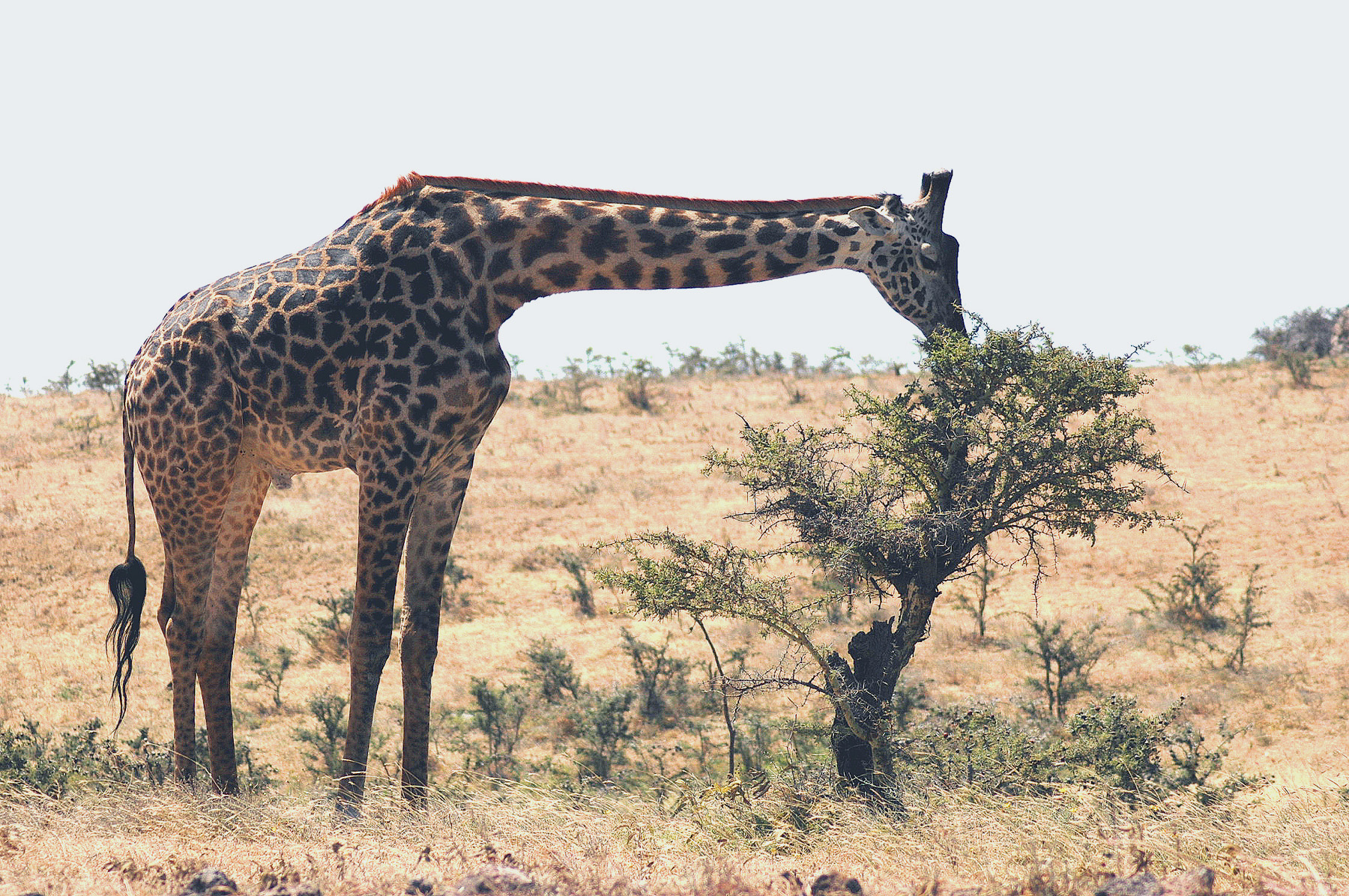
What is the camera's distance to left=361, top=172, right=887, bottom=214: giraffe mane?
876 cm

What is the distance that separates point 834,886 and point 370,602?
408 centimetres

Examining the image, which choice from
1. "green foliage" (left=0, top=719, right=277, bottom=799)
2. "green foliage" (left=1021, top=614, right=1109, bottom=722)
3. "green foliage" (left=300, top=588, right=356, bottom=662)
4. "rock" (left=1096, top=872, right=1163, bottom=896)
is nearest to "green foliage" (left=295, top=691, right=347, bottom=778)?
"green foliage" (left=0, top=719, right=277, bottom=799)

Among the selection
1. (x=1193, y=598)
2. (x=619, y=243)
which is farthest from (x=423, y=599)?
(x=1193, y=598)

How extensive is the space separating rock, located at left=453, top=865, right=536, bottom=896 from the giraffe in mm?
2879

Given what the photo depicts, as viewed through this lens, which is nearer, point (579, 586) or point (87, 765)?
point (87, 765)

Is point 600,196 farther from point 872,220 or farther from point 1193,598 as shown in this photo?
point 1193,598

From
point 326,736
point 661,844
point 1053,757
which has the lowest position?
point 326,736

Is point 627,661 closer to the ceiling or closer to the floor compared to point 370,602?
closer to the floor

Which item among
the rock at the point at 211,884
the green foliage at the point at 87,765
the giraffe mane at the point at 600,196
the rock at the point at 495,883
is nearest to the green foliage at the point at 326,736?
the green foliage at the point at 87,765

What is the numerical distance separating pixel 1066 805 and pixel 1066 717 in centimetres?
957

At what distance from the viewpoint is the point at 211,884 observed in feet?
18.6

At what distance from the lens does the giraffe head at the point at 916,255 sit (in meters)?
8.77

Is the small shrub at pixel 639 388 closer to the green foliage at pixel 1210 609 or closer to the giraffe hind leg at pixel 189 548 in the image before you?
the green foliage at pixel 1210 609

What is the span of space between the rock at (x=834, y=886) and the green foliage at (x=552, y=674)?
491 inches
